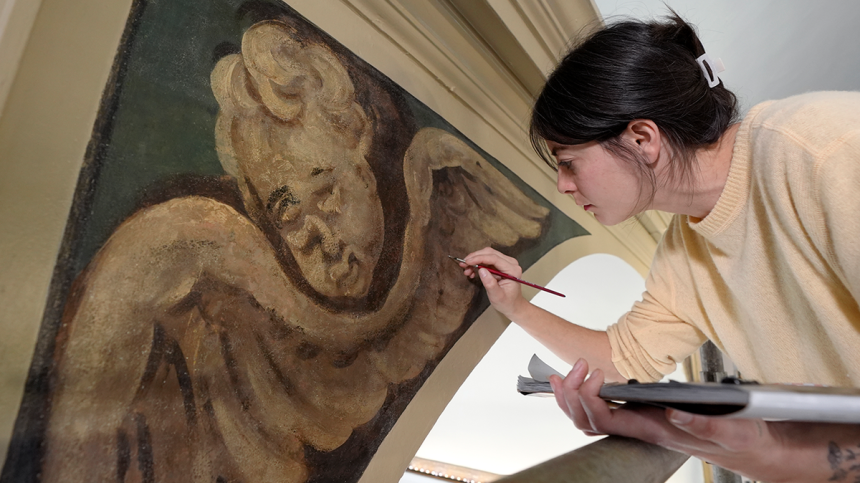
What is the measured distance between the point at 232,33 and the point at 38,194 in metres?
0.44

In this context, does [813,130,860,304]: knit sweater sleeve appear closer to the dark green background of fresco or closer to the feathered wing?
the feathered wing

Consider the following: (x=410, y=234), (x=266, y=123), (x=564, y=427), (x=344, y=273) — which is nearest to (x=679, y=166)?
(x=410, y=234)

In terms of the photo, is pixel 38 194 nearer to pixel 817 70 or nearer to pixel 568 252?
pixel 568 252

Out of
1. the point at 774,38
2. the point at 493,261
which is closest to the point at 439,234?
the point at 493,261

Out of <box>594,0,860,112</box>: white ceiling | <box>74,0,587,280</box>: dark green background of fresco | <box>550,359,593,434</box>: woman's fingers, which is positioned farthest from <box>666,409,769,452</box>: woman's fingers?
<box>594,0,860,112</box>: white ceiling

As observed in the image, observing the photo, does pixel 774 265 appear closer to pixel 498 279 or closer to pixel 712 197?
pixel 712 197

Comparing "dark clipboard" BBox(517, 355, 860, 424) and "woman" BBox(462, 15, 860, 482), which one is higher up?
"woman" BBox(462, 15, 860, 482)

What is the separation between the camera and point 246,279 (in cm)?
79

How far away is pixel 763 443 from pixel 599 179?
699 mm

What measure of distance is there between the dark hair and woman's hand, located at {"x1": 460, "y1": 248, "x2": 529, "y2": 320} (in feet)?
1.40

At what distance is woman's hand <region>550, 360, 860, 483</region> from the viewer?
58cm

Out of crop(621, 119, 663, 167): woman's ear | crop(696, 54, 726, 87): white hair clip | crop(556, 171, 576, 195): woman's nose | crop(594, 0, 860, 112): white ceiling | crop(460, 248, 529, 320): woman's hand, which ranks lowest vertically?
crop(460, 248, 529, 320): woman's hand

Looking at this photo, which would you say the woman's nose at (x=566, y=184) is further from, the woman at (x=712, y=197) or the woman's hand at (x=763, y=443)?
the woman's hand at (x=763, y=443)

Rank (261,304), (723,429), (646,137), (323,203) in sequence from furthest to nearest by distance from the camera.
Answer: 1. (646,137)
2. (323,203)
3. (261,304)
4. (723,429)
